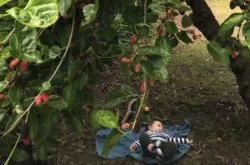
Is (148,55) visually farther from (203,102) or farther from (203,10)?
(203,102)

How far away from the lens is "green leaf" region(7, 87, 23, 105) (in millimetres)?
1259

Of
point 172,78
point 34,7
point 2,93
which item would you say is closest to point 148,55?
point 2,93

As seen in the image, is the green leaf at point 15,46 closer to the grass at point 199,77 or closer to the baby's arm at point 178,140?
the baby's arm at point 178,140

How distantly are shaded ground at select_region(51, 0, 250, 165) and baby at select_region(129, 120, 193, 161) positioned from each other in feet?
0.33

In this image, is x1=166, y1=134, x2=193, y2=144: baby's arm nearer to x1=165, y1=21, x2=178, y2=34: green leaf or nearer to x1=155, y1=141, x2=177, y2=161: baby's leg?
x1=155, y1=141, x2=177, y2=161: baby's leg

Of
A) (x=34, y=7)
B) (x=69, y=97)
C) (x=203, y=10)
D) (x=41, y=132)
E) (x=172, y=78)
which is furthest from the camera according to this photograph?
(x=172, y=78)

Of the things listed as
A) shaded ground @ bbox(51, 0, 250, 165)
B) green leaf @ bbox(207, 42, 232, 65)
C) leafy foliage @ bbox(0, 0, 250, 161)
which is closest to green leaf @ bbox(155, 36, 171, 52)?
leafy foliage @ bbox(0, 0, 250, 161)

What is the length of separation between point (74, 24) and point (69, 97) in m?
0.21

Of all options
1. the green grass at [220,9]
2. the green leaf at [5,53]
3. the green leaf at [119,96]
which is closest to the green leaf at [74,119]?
the green leaf at [119,96]

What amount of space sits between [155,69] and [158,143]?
227cm

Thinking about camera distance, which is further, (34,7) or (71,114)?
(71,114)

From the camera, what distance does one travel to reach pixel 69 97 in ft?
4.57

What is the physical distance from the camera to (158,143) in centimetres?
349

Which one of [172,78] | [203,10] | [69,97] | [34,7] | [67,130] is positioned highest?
[34,7]
